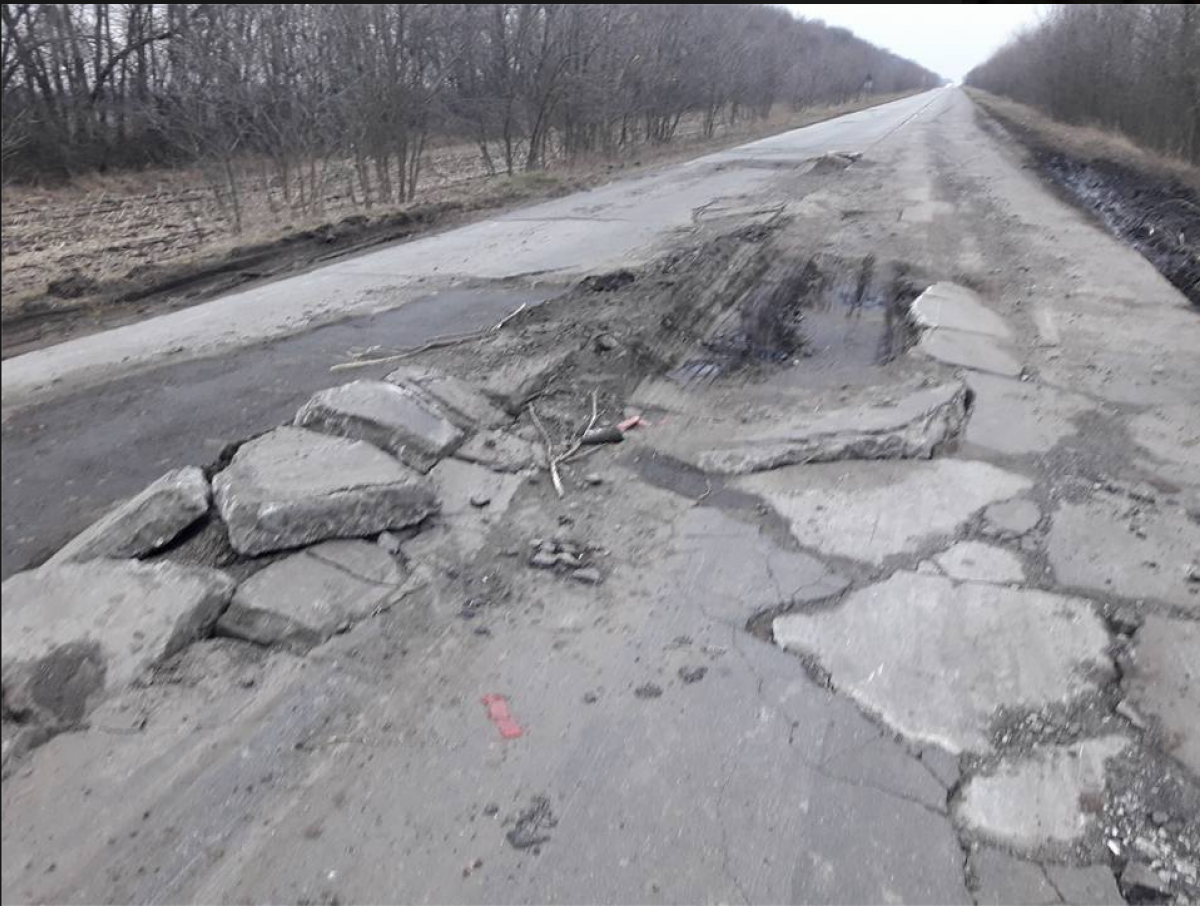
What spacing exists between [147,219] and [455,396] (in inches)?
70.0

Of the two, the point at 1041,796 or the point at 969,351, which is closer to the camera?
the point at 1041,796

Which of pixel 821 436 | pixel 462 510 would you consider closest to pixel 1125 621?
pixel 821 436

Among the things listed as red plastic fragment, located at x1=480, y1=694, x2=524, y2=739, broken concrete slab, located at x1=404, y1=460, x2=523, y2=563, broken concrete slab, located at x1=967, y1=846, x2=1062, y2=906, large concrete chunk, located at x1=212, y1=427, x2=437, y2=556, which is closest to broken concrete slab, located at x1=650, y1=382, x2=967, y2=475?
broken concrete slab, located at x1=404, y1=460, x2=523, y2=563

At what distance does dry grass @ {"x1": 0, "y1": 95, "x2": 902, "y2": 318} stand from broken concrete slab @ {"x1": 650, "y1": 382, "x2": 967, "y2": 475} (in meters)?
2.87

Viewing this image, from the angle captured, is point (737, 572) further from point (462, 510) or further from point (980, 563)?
point (462, 510)

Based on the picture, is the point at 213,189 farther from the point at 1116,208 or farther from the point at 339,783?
the point at 1116,208

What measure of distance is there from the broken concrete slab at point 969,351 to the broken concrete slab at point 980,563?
2.59m

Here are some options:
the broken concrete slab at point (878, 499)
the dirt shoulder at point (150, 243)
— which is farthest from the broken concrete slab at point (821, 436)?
the dirt shoulder at point (150, 243)

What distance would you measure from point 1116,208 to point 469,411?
13659mm

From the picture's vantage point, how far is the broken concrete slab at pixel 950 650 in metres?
2.98

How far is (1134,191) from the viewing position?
1594cm

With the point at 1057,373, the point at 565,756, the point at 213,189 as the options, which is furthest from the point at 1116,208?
the point at 565,756

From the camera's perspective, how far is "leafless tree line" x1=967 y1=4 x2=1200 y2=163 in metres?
19.0

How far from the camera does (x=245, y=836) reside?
240 cm
